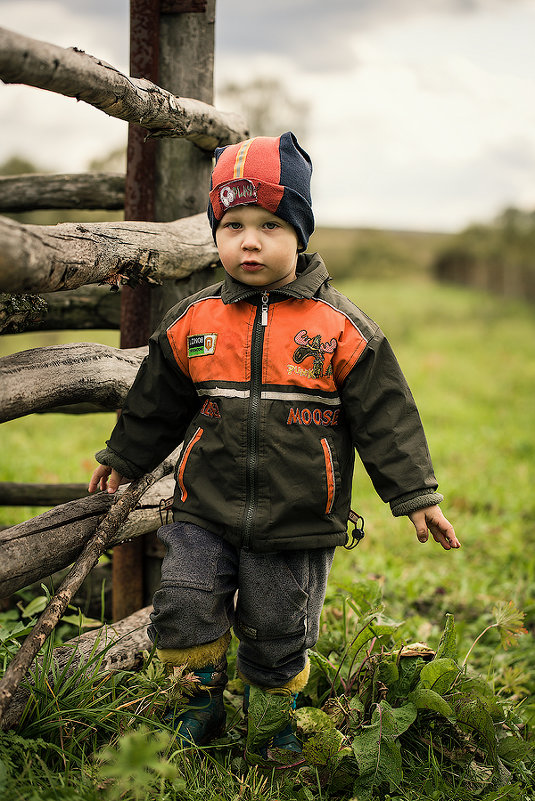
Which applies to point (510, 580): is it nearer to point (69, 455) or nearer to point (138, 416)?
point (138, 416)

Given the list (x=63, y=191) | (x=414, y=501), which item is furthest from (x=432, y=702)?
(x=63, y=191)

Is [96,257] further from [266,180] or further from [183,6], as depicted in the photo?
[183,6]

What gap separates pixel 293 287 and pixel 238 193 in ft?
1.00

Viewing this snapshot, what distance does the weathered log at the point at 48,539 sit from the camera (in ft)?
6.27

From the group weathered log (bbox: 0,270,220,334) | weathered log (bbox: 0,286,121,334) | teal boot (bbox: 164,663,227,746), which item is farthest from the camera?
weathered log (bbox: 0,286,121,334)

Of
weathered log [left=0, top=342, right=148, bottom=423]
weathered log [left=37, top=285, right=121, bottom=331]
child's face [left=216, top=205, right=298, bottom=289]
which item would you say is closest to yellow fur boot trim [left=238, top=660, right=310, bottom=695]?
weathered log [left=0, top=342, right=148, bottom=423]

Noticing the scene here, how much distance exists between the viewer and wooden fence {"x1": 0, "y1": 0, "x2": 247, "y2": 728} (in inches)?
64.2

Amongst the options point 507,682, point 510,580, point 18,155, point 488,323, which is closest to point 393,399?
point 507,682

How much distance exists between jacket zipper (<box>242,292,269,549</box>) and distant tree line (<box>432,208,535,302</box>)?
24.7 metres

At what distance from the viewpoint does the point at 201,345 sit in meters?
2.14

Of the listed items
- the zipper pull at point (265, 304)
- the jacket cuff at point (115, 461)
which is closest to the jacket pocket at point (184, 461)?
the jacket cuff at point (115, 461)

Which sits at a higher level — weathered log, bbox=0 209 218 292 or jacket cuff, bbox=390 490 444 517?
weathered log, bbox=0 209 218 292

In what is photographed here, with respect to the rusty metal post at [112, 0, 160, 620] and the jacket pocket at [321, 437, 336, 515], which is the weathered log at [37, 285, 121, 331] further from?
the jacket pocket at [321, 437, 336, 515]

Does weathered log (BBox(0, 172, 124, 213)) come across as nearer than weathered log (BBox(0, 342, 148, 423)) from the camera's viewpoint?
No
